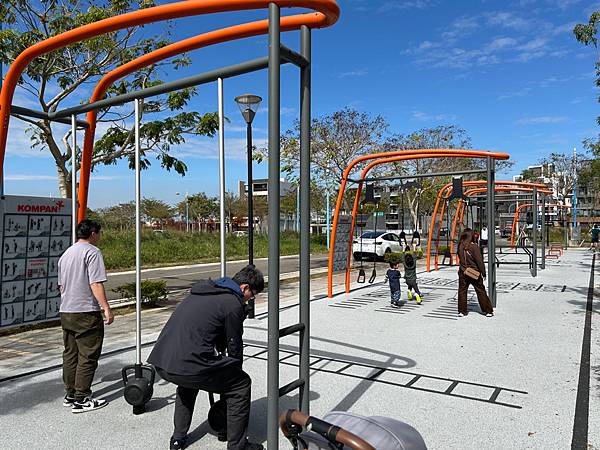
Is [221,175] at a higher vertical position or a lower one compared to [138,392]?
higher

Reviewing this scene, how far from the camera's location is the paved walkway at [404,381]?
372 cm

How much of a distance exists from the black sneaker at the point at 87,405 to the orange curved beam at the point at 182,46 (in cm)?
195

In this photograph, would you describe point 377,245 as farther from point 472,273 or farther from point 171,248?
point 472,273

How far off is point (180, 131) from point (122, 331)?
14.0 ft

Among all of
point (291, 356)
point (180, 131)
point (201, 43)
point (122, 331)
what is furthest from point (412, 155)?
point (201, 43)

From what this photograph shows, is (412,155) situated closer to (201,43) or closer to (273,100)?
(201,43)

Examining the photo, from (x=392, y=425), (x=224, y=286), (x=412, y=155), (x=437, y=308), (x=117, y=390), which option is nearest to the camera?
(x=392, y=425)

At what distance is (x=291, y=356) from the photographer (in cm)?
596

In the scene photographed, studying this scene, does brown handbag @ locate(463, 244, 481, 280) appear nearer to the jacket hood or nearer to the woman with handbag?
the woman with handbag

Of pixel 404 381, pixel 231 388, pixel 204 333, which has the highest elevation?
pixel 204 333

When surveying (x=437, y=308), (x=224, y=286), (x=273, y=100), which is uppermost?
(x=273, y=100)

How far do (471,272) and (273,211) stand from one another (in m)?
6.48

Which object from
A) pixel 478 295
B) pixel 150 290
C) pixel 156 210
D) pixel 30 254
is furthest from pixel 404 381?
pixel 156 210

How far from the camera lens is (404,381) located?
16.5 ft
